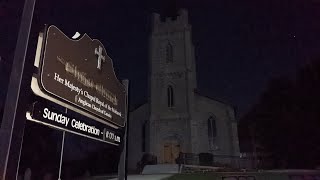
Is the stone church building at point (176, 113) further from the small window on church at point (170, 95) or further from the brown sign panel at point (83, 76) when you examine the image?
the brown sign panel at point (83, 76)

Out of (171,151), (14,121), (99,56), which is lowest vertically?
(14,121)

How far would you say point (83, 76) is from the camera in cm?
579

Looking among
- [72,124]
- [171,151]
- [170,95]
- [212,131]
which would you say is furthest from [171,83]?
[72,124]

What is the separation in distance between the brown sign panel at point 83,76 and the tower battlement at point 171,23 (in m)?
32.7

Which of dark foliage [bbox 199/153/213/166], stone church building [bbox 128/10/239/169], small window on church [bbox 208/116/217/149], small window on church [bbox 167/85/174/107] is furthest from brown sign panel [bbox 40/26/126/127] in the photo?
small window on church [bbox 167/85/174/107]

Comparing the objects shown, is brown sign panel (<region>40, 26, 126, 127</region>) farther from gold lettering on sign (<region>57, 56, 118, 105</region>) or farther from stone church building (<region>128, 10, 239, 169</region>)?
stone church building (<region>128, 10, 239, 169</region>)

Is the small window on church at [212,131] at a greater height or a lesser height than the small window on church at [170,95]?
lesser

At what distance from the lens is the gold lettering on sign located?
208 inches

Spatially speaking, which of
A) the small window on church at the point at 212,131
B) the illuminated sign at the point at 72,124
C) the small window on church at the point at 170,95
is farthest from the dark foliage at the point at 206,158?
the illuminated sign at the point at 72,124

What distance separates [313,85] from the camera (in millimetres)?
34875

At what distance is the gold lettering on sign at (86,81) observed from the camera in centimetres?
529

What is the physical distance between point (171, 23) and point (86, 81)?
1377 inches

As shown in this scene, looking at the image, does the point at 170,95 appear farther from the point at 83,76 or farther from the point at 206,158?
the point at 83,76

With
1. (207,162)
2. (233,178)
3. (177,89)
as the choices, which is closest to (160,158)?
(207,162)
